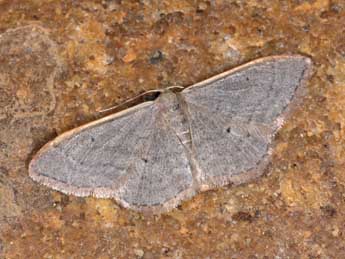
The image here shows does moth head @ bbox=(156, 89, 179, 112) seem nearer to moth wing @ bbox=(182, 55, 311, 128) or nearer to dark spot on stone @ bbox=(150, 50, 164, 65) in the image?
moth wing @ bbox=(182, 55, 311, 128)

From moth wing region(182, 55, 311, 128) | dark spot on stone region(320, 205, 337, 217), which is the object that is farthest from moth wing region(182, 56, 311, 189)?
dark spot on stone region(320, 205, 337, 217)

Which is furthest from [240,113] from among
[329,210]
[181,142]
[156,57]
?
[329,210]

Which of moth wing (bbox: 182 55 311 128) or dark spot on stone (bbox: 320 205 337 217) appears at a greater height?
moth wing (bbox: 182 55 311 128)

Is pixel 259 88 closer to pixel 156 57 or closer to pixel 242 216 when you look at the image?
pixel 156 57

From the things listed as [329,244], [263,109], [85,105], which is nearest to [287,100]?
[263,109]

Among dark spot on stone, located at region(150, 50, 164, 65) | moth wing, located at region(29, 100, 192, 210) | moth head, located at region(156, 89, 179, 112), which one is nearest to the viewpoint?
moth wing, located at region(29, 100, 192, 210)

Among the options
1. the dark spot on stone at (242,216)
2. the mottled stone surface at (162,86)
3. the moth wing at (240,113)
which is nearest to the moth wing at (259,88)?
the moth wing at (240,113)

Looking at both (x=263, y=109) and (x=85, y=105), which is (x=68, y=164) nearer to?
(x=85, y=105)
